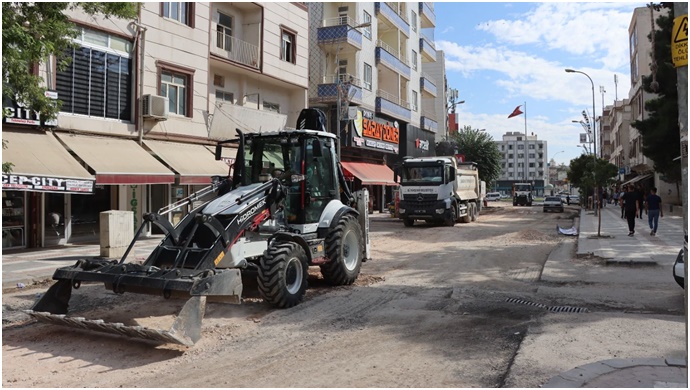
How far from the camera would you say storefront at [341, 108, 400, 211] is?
29.6 meters

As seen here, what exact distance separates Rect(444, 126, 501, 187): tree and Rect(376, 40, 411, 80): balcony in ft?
55.3

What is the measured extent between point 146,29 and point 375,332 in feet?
47.9

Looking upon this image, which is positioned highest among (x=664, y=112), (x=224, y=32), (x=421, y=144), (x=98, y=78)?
(x=224, y=32)

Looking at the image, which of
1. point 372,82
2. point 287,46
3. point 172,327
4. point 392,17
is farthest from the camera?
point 392,17

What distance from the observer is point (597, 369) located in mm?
4629

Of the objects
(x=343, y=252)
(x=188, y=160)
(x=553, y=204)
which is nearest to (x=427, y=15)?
(x=553, y=204)

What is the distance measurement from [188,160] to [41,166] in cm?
532

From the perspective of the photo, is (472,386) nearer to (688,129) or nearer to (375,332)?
(375,332)

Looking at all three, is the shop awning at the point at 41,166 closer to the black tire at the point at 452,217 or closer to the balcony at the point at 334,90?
the black tire at the point at 452,217

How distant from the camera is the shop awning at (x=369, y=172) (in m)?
28.7

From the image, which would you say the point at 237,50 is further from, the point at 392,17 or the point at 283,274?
the point at 392,17

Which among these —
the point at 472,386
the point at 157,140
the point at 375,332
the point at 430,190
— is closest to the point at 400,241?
the point at 430,190

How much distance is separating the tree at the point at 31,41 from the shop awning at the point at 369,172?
1812 cm

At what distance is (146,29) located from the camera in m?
17.0
